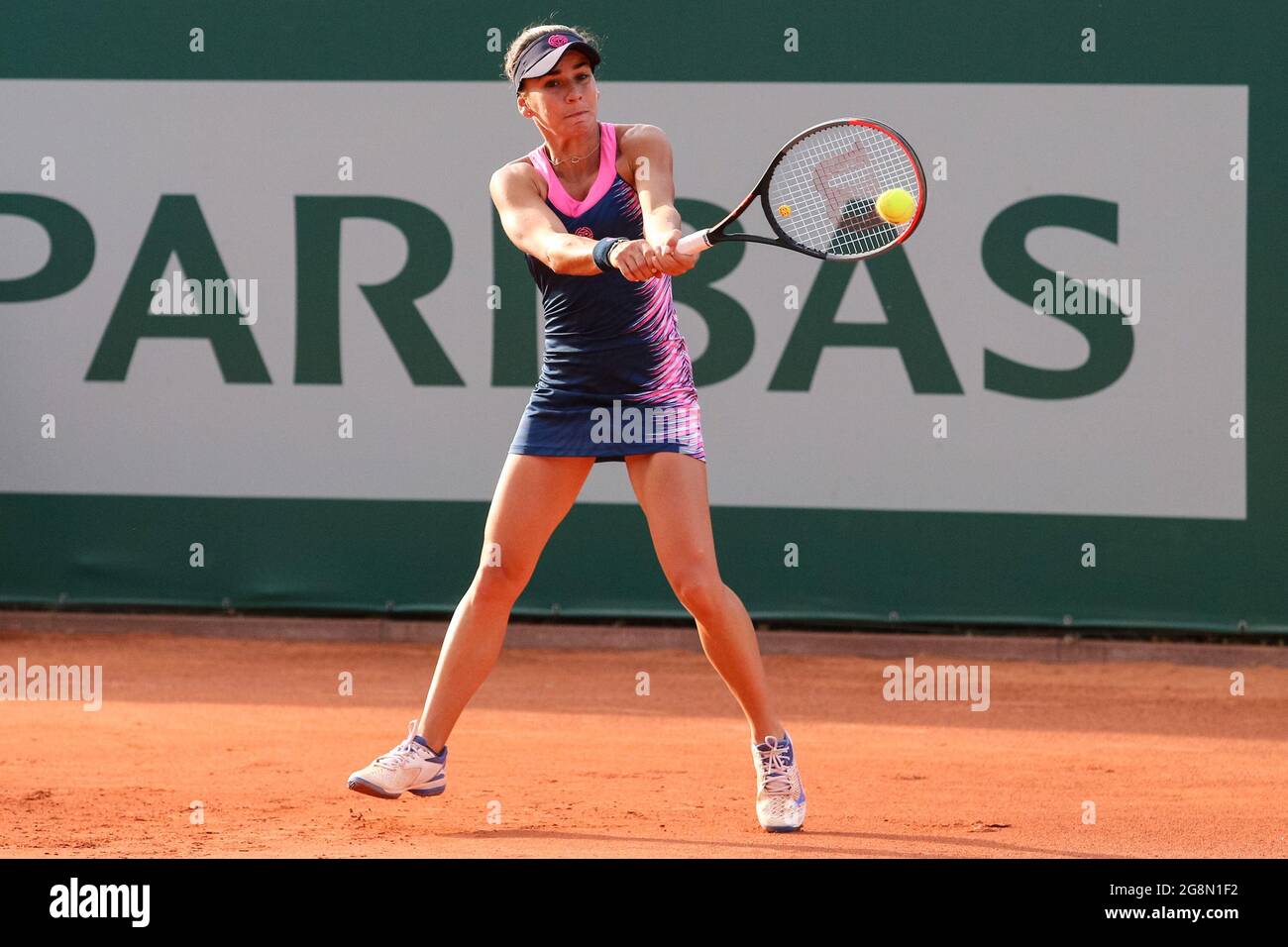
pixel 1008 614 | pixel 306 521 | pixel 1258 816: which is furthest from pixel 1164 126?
pixel 306 521

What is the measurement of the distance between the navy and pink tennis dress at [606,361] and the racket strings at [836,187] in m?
0.34

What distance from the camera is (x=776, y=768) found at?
3.57 metres

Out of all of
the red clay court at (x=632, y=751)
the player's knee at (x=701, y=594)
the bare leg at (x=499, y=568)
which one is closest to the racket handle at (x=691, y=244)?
the bare leg at (x=499, y=568)

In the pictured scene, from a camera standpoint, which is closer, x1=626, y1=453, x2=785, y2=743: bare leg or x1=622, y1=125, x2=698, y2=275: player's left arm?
x1=622, y1=125, x2=698, y2=275: player's left arm

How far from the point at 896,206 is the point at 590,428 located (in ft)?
2.50

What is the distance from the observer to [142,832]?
11.6ft

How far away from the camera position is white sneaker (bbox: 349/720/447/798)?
136 inches

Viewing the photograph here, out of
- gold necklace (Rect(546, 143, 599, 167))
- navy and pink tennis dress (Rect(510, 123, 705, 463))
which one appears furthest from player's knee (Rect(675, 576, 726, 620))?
gold necklace (Rect(546, 143, 599, 167))

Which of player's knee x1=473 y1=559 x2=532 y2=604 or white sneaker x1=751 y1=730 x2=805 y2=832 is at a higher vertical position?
player's knee x1=473 y1=559 x2=532 y2=604

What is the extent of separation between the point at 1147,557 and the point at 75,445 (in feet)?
13.1

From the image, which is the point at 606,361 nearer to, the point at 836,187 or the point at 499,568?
the point at 499,568

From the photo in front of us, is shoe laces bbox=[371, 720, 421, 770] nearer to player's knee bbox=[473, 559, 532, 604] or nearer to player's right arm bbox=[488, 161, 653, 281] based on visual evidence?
player's knee bbox=[473, 559, 532, 604]

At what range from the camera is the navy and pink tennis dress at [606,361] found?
137 inches

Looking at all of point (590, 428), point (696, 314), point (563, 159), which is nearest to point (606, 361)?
point (590, 428)
